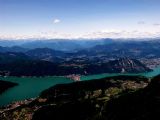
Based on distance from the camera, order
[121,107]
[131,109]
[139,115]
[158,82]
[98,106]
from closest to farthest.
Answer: [139,115] → [131,109] → [121,107] → [158,82] → [98,106]

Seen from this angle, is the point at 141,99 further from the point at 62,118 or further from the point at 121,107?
the point at 62,118

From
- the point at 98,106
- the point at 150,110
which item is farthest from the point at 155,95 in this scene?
the point at 98,106

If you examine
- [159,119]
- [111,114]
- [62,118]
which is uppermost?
[159,119]

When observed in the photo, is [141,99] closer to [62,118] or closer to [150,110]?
[150,110]

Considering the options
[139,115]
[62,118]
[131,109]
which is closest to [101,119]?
[131,109]

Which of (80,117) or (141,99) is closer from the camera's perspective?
(141,99)

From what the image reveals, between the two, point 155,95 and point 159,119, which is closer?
point 159,119

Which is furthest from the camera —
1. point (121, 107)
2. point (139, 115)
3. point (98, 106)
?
point (98, 106)

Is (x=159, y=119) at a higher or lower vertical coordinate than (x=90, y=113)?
higher

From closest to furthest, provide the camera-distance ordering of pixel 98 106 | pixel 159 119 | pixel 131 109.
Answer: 1. pixel 159 119
2. pixel 131 109
3. pixel 98 106
